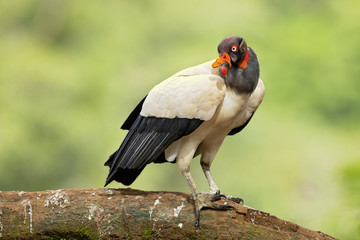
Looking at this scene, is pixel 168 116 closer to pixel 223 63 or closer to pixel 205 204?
pixel 223 63

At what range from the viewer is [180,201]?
5.02 m

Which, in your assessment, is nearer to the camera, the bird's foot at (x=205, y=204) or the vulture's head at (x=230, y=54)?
the bird's foot at (x=205, y=204)

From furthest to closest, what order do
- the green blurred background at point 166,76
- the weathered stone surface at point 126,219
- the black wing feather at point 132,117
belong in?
the green blurred background at point 166,76, the black wing feather at point 132,117, the weathered stone surface at point 126,219

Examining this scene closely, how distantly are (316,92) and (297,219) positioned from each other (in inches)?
216

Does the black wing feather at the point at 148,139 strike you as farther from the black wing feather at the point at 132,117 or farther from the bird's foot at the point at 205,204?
the bird's foot at the point at 205,204

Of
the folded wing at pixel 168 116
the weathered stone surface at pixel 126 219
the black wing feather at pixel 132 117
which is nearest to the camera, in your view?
the weathered stone surface at pixel 126 219

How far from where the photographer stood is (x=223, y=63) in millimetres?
5074

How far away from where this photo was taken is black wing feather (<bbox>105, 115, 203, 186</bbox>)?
5035 mm

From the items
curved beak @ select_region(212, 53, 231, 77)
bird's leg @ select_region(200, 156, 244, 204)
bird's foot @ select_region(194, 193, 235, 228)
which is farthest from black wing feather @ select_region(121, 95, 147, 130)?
bird's foot @ select_region(194, 193, 235, 228)

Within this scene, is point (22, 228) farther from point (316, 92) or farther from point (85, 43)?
point (85, 43)

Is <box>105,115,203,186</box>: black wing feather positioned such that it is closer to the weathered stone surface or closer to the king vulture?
the king vulture

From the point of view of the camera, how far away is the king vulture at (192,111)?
4992 millimetres

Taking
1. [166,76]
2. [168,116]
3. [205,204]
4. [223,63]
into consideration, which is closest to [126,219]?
[205,204]

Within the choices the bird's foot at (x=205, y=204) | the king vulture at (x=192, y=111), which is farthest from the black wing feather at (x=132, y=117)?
the bird's foot at (x=205, y=204)
